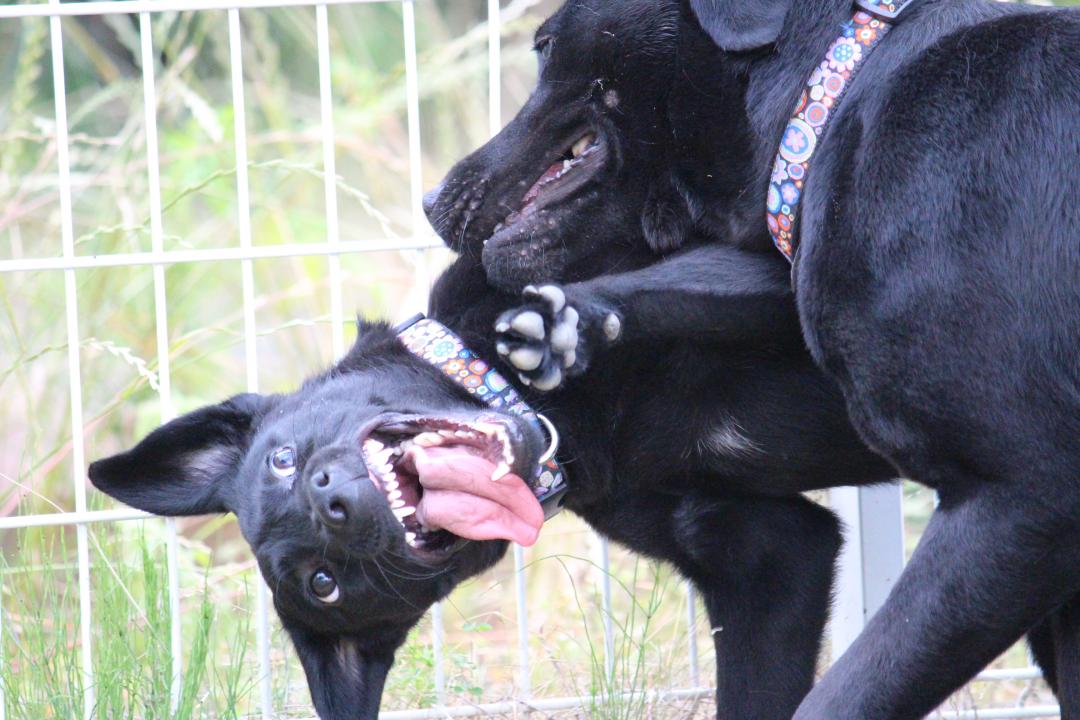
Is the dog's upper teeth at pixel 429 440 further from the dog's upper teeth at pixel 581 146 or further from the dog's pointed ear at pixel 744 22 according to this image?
the dog's pointed ear at pixel 744 22

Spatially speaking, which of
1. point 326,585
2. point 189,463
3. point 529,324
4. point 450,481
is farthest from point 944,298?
point 189,463

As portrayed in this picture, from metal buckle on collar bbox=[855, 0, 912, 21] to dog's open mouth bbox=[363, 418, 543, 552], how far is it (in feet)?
3.31

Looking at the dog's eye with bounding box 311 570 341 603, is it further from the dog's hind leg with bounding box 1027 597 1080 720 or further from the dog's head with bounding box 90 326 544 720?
the dog's hind leg with bounding box 1027 597 1080 720

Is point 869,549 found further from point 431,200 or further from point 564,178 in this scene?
point 431,200

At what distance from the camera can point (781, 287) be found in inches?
104

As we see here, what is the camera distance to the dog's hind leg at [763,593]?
2.87 m

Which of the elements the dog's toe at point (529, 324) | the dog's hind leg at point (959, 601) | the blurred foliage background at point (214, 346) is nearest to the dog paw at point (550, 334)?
the dog's toe at point (529, 324)

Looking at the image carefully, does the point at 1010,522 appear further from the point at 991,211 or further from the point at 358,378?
the point at 358,378

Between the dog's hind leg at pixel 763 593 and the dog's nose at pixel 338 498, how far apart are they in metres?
0.72

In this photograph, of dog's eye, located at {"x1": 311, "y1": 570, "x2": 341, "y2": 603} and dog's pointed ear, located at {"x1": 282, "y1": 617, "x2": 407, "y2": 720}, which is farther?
dog's pointed ear, located at {"x1": 282, "y1": 617, "x2": 407, "y2": 720}

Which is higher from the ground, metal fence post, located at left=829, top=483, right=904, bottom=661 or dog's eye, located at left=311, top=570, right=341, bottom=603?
dog's eye, located at left=311, top=570, right=341, bottom=603

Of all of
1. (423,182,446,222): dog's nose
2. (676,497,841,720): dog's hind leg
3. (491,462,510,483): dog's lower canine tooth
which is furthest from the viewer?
(423,182,446,222): dog's nose

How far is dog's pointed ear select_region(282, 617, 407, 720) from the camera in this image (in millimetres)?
2793

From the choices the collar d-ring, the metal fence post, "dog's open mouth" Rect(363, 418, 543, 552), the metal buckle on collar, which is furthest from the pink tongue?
the metal fence post
